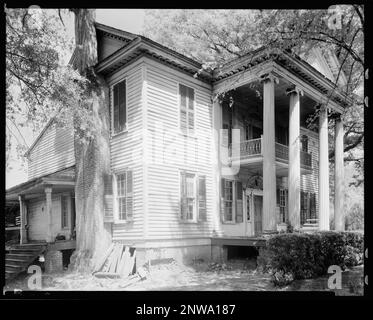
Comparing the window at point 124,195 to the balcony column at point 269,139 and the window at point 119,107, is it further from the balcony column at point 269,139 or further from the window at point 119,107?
the balcony column at point 269,139

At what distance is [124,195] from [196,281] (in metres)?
3.52

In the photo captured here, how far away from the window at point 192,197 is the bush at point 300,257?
294 cm

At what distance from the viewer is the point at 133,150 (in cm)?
919

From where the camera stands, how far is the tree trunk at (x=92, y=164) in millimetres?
8867

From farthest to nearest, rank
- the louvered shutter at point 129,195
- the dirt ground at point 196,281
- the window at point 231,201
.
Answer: the window at point 231,201, the louvered shutter at point 129,195, the dirt ground at point 196,281

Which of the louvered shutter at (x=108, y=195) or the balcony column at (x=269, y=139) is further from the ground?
the balcony column at (x=269, y=139)

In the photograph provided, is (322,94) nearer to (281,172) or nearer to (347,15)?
(281,172)

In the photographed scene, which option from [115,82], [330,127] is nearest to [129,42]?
[115,82]

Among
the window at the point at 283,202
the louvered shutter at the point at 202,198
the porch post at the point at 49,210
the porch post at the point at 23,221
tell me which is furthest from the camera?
the window at the point at 283,202

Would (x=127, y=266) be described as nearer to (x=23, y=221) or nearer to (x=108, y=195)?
(x=108, y=195)

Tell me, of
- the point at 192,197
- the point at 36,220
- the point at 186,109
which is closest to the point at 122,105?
the point at 186,109

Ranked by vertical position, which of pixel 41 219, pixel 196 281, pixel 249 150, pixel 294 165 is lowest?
pixel 196 281

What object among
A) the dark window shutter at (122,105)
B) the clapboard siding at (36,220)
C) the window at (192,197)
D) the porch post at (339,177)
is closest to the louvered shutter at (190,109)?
the window at (192,197)
